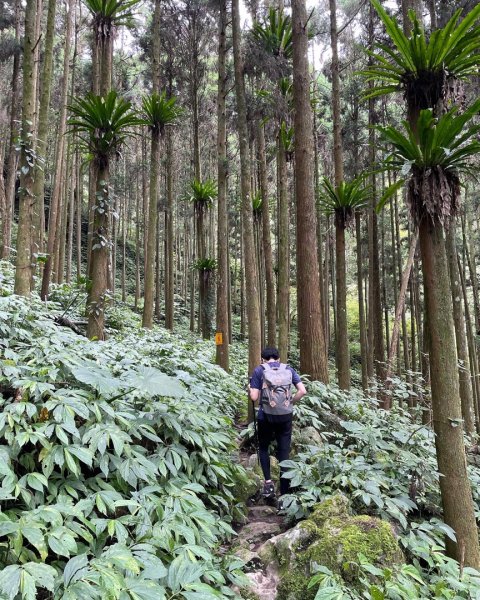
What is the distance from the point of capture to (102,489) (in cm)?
250

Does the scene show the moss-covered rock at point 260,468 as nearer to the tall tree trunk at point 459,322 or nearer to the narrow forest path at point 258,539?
the narrow forest path at point 258,539

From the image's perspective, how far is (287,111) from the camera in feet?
29.0

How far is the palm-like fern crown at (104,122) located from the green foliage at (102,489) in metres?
3.05

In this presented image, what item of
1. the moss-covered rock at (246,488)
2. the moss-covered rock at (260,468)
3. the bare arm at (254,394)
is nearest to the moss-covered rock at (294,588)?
the moss-covered rock at (246,488)

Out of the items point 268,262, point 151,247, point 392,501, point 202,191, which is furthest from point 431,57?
point 202,191

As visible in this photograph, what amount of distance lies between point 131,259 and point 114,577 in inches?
1191

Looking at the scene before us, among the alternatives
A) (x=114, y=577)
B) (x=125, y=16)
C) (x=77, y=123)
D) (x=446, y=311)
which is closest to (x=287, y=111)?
(x=125, y=16)

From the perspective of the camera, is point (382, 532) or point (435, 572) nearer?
point (382, 532)

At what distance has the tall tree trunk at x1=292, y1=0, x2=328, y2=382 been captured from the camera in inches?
244

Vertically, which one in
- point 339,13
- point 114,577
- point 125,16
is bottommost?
point 114,577

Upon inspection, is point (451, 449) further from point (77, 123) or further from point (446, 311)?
point (77, 123)

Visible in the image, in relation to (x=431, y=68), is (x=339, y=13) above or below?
above

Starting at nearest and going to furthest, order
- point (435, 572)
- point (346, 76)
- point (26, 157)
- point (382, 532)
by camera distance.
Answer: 1. point (382, 532)
2. point (435, 572)
3. point (26, 157)
4. point (346, 76)

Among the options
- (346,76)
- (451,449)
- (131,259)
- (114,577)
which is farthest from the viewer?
(131,259)
